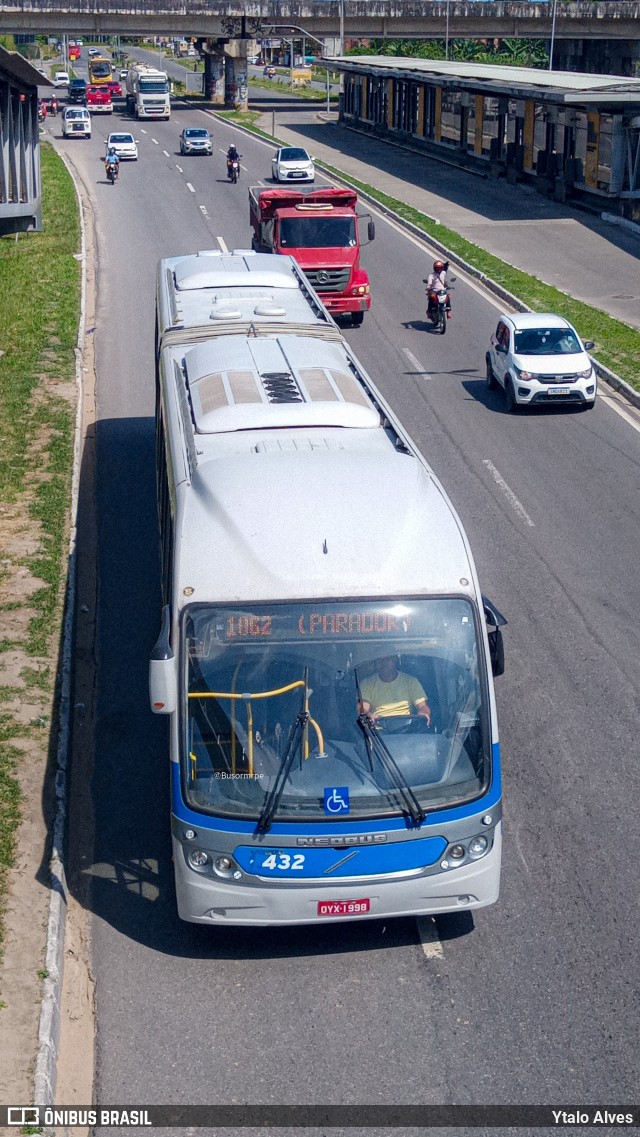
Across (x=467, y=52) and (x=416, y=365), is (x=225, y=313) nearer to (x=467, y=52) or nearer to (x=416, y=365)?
(x=416, y=365)

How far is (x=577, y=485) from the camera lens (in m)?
19.4

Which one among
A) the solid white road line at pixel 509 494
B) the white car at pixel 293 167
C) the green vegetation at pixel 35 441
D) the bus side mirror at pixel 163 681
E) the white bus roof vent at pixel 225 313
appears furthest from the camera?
the white car at pixel 293 167

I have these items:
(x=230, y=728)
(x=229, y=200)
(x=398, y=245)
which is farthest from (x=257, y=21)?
(x=230, y=728)

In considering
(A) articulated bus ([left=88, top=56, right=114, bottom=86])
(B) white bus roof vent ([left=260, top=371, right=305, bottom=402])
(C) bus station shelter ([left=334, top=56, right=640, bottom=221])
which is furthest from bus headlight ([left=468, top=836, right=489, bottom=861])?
(A) articulated bus ([left=88, top=56, right=114, bottom=86])

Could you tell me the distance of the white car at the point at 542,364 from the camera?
75.8 ft

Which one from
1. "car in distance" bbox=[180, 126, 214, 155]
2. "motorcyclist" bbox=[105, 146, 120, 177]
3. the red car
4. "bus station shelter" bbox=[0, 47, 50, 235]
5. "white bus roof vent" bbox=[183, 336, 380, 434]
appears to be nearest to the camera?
"white bus roof vent" bbox=[183, 336, 380, 434]

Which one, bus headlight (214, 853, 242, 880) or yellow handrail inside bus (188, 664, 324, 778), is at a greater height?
yellow handrail inside bus (188, 664, 324, 778)

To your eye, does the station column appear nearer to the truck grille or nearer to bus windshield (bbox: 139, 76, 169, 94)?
bus windshield (bbox: 139, 76, 169, 94)

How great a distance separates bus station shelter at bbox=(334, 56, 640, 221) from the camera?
45844mm

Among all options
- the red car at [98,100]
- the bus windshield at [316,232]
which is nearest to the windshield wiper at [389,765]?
the bus windshield at [316,232]

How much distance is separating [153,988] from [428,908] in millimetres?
2066

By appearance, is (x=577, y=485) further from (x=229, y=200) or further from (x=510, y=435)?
(x=229, y=200)

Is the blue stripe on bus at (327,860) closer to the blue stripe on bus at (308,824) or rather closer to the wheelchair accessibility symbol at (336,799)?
the blue stripe on bus at (308,824)

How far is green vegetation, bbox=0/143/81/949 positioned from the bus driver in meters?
3.30
